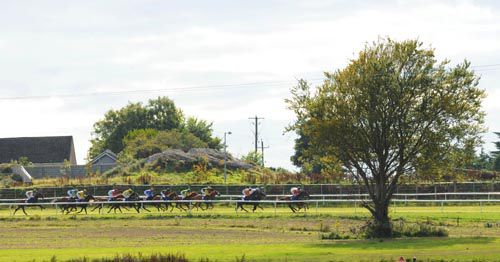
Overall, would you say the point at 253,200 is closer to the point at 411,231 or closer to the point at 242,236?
the point at 242,236

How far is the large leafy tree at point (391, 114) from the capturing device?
41.4m

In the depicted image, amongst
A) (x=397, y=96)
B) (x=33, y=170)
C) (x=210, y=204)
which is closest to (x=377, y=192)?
(x=397, y=96)

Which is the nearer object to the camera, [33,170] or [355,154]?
[355,154]

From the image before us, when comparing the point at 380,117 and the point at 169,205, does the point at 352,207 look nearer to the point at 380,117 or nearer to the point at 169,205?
the point at 169,205

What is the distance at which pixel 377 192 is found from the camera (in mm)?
42906

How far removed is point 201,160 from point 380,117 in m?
53.3

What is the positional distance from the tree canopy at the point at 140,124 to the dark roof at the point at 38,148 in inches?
811

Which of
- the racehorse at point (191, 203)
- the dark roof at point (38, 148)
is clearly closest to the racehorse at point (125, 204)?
the racehorse at point (191, 203)

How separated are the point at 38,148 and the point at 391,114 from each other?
95.5m

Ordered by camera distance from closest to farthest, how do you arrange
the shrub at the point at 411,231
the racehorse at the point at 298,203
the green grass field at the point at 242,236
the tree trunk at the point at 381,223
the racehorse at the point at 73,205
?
the green grass field at the point at 242,236 → the shrub at the point at 411,231 → the tree trunk at the point at 381,223 → the racehorse at the point at 298,203 → the racehorse at the point at 73,205

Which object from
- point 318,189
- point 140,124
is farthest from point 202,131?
point 318,189

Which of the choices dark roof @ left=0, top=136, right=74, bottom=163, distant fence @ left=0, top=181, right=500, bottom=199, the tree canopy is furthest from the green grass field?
the tree canopy

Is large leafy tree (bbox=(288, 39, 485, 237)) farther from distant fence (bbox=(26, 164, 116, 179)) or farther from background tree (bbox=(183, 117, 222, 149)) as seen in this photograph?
background tree (bbox=(183, 117, 222, 149))

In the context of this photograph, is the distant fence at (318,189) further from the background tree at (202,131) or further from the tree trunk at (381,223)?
the background tree at (202,131)
